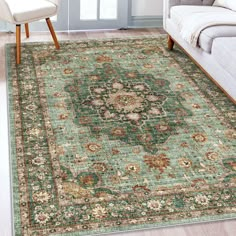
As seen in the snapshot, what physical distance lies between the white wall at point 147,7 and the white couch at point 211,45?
74 centimetres

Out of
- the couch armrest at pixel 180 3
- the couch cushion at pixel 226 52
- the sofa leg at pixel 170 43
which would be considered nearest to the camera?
the couch cushion at pixel 226 52

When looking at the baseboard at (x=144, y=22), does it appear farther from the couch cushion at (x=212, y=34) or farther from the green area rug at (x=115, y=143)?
the couch cushion at (x=212, y=34)

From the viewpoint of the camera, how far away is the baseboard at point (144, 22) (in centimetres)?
525

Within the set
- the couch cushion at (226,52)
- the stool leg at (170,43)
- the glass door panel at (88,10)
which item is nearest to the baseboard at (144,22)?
the glass door panel at (88,10)

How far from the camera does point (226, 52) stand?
3.48m

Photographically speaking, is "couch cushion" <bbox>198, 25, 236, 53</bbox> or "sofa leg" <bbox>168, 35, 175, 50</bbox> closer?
"couch cushion" <bbox>198, 25, 236, 53</bbox>

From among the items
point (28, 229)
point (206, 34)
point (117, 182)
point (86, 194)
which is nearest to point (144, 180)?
point (117, 182)

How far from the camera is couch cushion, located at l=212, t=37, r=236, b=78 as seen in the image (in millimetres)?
3398

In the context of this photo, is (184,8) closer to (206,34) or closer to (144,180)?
(206,34)

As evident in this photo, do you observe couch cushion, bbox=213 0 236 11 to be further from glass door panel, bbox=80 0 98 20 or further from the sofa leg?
glass door panel, bbox=80 0 98 20

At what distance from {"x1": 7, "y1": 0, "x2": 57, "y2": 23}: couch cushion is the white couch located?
98cm

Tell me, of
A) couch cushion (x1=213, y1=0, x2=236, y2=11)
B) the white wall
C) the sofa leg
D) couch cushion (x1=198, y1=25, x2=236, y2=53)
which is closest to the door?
the white wall

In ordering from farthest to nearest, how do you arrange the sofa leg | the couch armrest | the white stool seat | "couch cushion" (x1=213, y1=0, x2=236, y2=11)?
the sofa leg < the couch armrest < "couch cushion" (x1=213, y1=0, x2=236, y2=11) < the white stool seat

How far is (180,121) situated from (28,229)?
1.35 m
